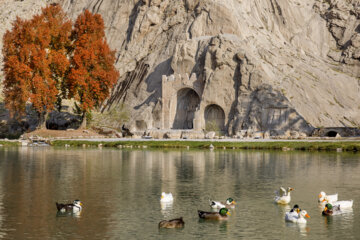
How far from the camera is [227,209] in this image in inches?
888

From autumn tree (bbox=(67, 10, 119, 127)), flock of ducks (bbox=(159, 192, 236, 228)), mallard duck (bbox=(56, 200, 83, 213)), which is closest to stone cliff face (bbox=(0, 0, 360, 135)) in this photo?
autumn tree (bbox=(67, 10, 119, 127))

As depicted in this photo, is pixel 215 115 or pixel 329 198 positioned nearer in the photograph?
pixel 329 198

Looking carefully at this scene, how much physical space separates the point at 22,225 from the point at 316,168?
2461cm

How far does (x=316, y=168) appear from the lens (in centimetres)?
3953

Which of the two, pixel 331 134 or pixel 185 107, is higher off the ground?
pixel 185 107

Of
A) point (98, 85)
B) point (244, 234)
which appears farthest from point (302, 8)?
point (244, 234)

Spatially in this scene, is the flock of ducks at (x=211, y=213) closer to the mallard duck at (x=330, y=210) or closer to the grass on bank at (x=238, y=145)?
the mallard duck at (x=330, y=210)

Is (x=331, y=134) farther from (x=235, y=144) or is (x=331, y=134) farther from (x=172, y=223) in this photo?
(x=172, y=223)

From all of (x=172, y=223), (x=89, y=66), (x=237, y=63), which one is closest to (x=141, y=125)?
(x=89, y=66)

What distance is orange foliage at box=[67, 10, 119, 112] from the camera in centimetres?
7775

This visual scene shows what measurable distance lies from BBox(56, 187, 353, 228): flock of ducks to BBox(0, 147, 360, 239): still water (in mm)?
325

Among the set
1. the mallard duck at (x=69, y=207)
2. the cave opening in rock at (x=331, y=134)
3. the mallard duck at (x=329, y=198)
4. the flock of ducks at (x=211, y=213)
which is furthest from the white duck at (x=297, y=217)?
the cave opening in rock at (x=331, y=134)

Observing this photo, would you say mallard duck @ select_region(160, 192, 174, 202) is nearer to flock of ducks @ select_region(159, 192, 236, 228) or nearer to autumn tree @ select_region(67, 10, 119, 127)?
flock of ducks @ select_region(159, 192, 236, 228)

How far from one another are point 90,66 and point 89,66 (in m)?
0.27
